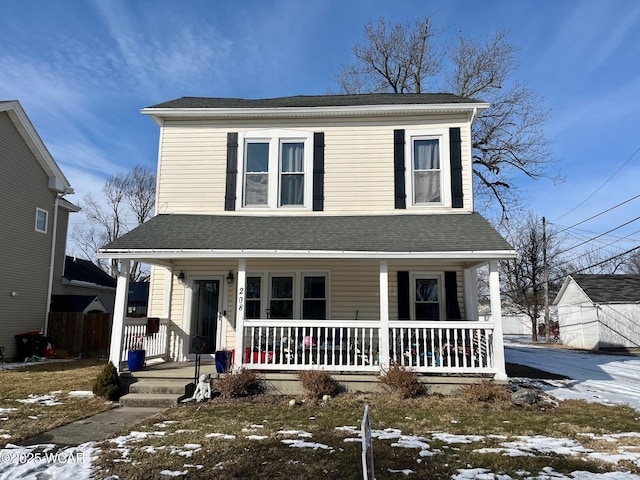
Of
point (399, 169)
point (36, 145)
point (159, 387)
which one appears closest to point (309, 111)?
point (399, 169)

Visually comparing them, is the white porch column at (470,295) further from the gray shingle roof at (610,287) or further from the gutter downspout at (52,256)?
the gray shingle roof at (610,287)

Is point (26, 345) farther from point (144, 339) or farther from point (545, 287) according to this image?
point (545, 287)

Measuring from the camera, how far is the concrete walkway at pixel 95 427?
5.26m

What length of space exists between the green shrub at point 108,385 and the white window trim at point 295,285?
10.7ft

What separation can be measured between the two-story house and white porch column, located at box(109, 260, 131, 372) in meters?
0.83

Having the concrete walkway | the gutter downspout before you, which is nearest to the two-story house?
the concrete walkway

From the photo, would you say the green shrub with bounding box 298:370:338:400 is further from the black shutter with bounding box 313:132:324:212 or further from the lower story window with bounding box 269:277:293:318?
the black shutter with bounding box 313:132:324:212

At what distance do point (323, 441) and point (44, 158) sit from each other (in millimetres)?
14702

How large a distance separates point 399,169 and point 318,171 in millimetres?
1926

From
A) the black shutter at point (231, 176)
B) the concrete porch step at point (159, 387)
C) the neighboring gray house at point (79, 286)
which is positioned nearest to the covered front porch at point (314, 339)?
the concrete porch step at point (159, 387)

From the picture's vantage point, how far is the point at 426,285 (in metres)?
9.86

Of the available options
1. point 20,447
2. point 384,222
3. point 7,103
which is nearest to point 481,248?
point 384,222

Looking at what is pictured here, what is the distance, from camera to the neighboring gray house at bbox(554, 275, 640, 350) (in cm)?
2014

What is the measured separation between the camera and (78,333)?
15156 millimetres
